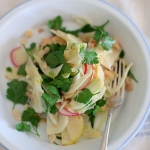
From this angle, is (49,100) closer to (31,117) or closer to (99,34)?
(31,117)

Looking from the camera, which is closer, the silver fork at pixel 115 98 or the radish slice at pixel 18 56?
the silver fork at pixel 115 98

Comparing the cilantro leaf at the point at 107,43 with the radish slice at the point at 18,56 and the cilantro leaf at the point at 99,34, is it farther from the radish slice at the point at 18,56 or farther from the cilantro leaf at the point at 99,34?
the radish slice at the point at 18,56

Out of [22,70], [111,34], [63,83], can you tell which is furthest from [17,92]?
[111,34]

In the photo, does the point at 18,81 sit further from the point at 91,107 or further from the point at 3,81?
the point at 91,107

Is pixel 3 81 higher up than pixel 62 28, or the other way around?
pixel 62 28

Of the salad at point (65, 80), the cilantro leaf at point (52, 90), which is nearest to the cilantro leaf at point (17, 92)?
the salad at point (65, 80)

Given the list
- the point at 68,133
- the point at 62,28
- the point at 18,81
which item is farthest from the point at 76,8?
the point at 68,133
